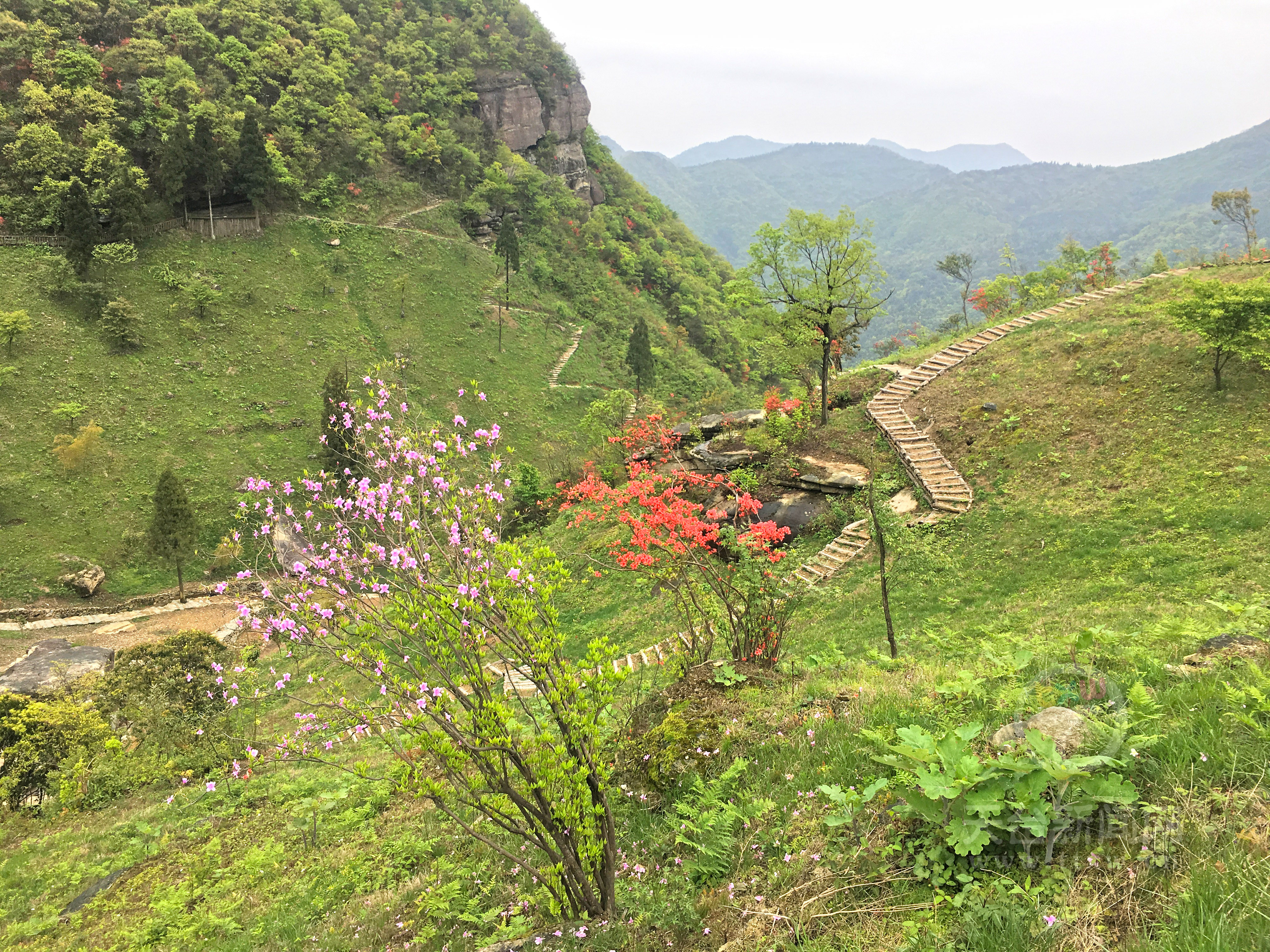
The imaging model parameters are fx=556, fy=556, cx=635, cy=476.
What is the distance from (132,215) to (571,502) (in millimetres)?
40120

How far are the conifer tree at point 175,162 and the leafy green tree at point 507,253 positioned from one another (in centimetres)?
2426

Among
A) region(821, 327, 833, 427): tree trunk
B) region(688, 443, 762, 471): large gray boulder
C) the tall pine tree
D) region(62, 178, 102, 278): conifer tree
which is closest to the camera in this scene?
region(688, 443, 762, 471): large gray boulder

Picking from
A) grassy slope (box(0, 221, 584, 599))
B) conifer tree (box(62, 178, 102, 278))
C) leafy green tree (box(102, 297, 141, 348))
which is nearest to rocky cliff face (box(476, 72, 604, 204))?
grassy slope (box(0, 221, 584, 599))

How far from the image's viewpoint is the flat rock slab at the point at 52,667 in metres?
17.5

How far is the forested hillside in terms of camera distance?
3234 cm

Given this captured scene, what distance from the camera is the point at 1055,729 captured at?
12.1 ft

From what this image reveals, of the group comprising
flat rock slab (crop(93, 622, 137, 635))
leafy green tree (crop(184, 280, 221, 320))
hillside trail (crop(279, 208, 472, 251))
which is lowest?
flat rock slab (crop(93, 622, 137, 635))

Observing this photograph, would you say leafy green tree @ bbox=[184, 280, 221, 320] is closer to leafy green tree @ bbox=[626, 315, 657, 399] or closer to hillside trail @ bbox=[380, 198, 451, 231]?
hillside trail @ bbox=[380, 198, 451, 231]

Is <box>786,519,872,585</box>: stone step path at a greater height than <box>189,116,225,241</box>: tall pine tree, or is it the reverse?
<box>189,116,225,241</box>: tall pine tree

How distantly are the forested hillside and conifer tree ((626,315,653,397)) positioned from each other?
19.0ft

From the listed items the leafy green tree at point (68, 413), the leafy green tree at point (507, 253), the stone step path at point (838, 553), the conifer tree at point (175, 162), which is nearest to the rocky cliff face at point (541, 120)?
the leafy green tree at point (507, 253)

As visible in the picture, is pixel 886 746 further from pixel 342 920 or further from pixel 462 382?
pixel 462 382

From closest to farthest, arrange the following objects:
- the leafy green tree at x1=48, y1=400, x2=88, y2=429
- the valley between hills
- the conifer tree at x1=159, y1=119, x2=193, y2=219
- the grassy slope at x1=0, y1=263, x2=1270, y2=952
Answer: the grassy slope at x1=0, y1=263, x2=1270, y2=952 < the valley between hills < the leafy green tree at x1=48, y1=400, x2=88, y2=429 < the conifer tree at x1=159, y1=119, x2=193, y2=219

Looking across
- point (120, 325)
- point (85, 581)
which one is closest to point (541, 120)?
point (120, 325)
